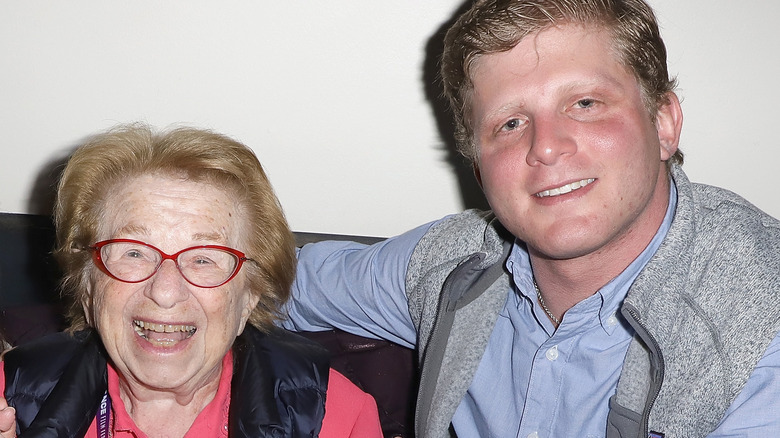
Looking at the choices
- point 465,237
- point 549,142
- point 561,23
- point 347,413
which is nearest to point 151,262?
point 347,413

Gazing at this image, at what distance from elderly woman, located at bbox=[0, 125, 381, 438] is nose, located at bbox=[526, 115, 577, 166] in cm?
57

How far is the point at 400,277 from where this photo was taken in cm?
188

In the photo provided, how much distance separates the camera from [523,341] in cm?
174

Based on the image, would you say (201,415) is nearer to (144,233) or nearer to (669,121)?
(144,233)

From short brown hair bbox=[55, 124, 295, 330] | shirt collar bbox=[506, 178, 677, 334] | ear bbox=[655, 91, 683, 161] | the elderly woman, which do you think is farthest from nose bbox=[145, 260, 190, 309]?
ear bbox=[655, 91, 683, 161]

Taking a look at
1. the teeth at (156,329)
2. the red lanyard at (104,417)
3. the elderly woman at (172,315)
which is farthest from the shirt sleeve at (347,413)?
the red lanyard at (104,417)

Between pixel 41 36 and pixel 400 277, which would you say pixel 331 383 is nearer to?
pixel 400 277

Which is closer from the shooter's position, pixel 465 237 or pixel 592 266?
pixel 592 266

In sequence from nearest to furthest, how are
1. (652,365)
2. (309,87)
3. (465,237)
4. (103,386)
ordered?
(652,365)
(103,386)
(465,237)
(309,87)

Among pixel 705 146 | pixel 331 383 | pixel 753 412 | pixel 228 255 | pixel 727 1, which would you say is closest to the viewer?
pixel 753 412

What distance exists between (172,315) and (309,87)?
74 cm

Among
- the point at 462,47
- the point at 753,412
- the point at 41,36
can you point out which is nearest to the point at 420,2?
the point at 462,47

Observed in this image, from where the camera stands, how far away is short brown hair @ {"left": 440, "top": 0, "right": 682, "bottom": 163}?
5.08ft

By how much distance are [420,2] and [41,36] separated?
92 centimetres
